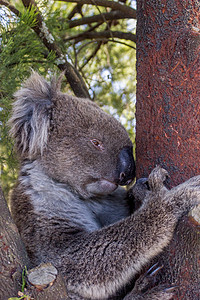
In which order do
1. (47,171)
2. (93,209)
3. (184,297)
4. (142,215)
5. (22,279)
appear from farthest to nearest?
(93,209), (47,171), (142,215), (184,297), (22,279)

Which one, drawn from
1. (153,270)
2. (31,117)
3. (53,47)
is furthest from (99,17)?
(153,270)

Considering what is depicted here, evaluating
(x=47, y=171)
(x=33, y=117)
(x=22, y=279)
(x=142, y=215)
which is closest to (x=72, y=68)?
(x=33, y=117)

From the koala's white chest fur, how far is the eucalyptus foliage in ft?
1.71

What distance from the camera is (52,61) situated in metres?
3.75

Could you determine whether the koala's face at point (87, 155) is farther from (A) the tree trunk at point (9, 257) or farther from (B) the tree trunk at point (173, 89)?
(A) the tree trunk at point (9, 257)

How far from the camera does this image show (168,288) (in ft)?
7.20

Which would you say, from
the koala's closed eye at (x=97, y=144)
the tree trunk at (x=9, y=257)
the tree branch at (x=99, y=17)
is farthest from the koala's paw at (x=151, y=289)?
the tree branch at (x=99, y=17)

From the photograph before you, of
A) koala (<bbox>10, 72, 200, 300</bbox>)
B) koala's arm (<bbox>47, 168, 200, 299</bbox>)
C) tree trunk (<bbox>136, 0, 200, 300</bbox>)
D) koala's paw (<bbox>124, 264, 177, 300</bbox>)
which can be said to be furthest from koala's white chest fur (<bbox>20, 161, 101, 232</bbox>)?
tree trunk (<bbox>136, 0, 200, 300</bbox>)

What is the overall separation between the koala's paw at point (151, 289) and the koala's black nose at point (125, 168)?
29.6 inches

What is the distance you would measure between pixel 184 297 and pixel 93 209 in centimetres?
116

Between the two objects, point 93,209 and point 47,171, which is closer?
point 47,171

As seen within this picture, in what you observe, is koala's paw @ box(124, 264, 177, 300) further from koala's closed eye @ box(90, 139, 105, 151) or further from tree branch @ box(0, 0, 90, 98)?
tree branch @ box(0, 0, 90, 98)

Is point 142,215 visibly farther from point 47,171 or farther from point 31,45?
point 31,45

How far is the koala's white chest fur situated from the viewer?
9.25 ft
